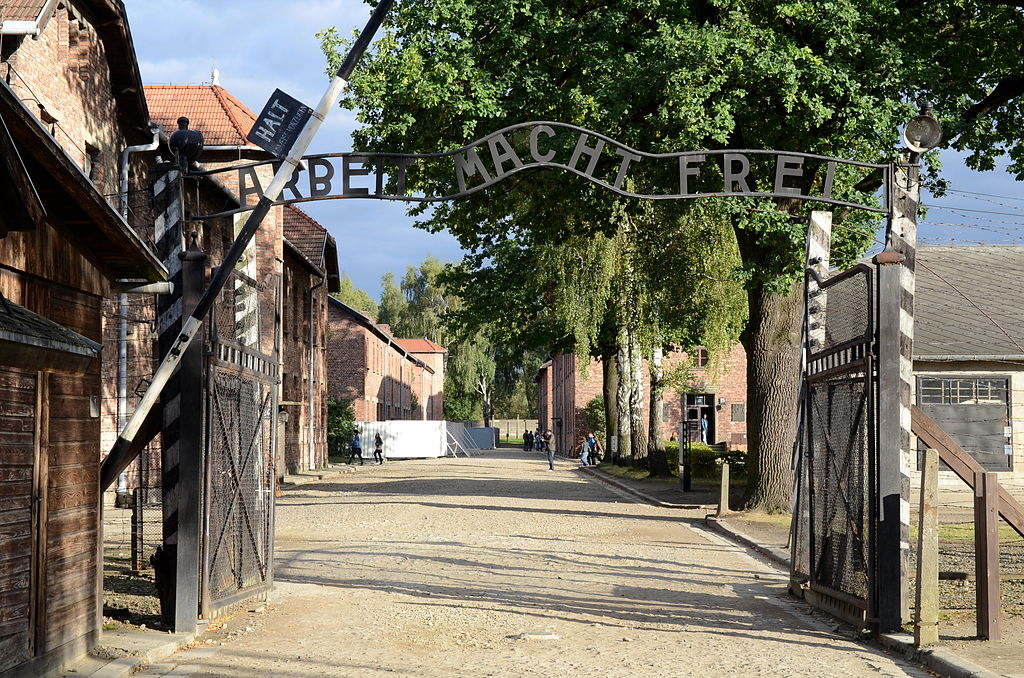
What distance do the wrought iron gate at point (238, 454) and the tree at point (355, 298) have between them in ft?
281

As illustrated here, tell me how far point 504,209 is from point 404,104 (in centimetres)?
271

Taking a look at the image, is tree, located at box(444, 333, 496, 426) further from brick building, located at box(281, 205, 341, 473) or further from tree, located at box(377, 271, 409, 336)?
brick building, located at box(281, 205, 341, 473)

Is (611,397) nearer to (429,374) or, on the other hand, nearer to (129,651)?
(129,651)

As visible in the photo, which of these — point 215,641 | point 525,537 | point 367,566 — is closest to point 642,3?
point 525,537

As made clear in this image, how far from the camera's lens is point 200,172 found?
10.2m

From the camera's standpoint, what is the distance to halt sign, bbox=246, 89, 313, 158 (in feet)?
32.0

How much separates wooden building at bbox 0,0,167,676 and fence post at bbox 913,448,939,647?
6.04 m

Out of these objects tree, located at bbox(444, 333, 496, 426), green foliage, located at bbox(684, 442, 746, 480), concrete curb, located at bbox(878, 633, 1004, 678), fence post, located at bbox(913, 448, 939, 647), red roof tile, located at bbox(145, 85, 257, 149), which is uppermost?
red roof tile, located at bbox(145, 85, 257, 149)

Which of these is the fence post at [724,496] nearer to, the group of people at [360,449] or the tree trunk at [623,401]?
the tree trunk at [623,401]

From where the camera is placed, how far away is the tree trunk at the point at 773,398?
20812 mm

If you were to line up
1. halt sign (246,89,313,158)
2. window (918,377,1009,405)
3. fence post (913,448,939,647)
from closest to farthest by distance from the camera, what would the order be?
fence post (913,448,939,647) → halt sign (246,89,313,158) → window (918,377,1009,405)

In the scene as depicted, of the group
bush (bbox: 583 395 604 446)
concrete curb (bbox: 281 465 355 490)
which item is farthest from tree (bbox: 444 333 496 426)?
concrete curb (bbox: 281 465 355 490)

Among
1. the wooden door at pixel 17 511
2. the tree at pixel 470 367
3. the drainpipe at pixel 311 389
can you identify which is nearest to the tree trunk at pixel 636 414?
the drainpipe at pixel 311 389

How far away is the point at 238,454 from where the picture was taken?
10.7 metres
